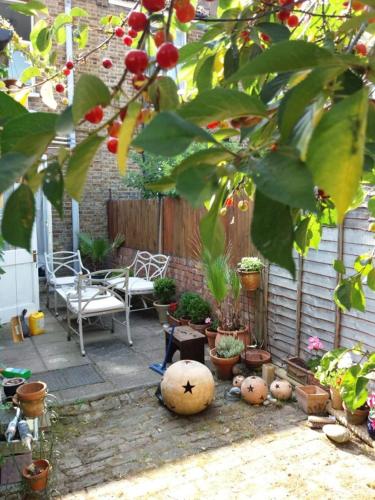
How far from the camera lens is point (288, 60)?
0.38 m

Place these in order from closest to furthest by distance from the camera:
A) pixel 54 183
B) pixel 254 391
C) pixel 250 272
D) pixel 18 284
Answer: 1. pixel 54 183
2. pixel 254 391
3. pixel 250 272
4. pixel 18 284

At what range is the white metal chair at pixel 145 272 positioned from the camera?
5812mm

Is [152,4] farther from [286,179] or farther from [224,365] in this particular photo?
[224,365]

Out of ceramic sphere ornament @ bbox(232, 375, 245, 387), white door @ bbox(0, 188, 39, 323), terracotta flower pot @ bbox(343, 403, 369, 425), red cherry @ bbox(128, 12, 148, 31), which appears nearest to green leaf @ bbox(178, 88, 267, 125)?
red cherry @ bbox(128, 12, 148, 31)

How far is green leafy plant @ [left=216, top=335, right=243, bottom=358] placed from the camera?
402 cm

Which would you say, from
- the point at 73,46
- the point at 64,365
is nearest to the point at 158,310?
the point at 64,365

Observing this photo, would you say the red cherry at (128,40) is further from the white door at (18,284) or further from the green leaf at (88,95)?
the white door at (18,284)

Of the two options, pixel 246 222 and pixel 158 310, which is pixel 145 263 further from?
pixel 246 222

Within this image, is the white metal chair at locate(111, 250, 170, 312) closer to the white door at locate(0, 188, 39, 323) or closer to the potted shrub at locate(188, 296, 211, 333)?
the potted shrub at locate(188, 296, 211, 333)

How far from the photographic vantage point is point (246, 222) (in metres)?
4.41

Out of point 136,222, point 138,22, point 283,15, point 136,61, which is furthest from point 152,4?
point 136,222

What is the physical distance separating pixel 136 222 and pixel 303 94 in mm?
6800

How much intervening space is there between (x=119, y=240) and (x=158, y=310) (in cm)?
218

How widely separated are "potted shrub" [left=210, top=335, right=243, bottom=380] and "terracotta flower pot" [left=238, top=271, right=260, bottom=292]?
0.53 metres
